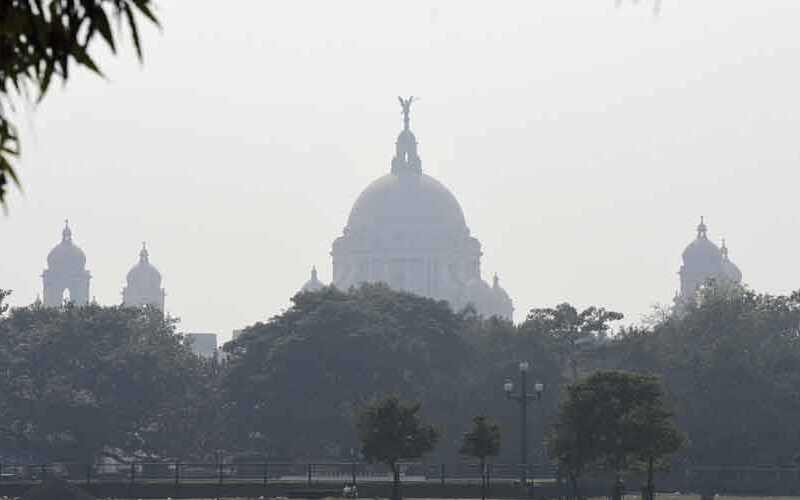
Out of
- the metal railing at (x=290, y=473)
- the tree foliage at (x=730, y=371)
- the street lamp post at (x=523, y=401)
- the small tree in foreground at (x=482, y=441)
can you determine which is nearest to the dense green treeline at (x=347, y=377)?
the tree foliage at (x=730, y=371)

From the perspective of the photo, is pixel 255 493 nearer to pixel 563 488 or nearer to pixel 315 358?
pixel 563 488

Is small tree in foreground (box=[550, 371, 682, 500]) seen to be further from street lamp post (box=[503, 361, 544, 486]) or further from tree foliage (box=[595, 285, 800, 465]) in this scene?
tree foliage (box=[595, 285, 800, 465])

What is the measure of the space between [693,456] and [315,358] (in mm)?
19878

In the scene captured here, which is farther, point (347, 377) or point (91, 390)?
point (347, 377)

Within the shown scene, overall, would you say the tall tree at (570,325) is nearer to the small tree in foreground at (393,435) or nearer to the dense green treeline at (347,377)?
the dense green treeline at (347,377)

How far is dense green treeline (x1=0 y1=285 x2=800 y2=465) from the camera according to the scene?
83.2m

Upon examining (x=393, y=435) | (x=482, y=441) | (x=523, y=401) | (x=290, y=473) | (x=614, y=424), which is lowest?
(x=290, y=473)

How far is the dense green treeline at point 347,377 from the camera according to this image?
8319 cm

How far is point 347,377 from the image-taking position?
300ft

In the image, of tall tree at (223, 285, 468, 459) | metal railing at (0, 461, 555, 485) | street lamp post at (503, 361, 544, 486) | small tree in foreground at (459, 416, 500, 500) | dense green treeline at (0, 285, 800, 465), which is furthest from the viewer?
tall tree at (223, 285, 468, 459)

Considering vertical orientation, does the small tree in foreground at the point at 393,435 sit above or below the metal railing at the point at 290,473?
above

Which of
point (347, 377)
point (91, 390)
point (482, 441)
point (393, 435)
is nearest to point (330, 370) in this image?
point (347, 377)

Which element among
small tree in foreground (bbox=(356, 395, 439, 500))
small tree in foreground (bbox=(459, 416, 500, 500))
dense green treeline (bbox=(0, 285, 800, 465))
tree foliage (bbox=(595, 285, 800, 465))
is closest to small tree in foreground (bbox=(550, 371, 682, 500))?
small tree in foreground (bbox=(459, 416, 500, 500))

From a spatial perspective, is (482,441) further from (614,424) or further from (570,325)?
(570,325)
